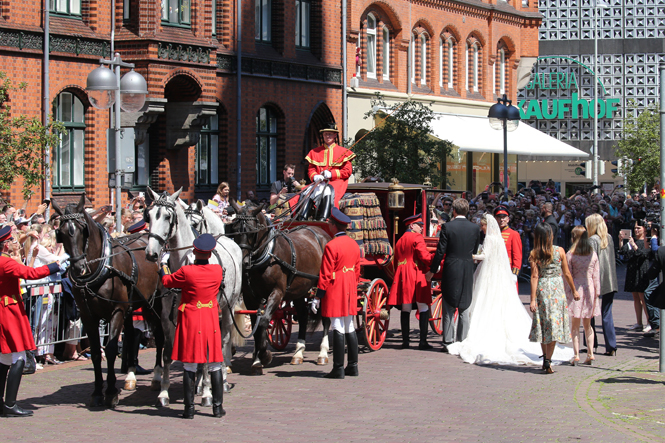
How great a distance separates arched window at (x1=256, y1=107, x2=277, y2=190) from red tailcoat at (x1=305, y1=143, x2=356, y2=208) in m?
14.9

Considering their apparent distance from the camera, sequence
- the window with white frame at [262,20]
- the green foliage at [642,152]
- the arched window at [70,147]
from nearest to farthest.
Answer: the arched window at [70,147] → the window with white frame at [262,20] → the green foliage at [642,152]

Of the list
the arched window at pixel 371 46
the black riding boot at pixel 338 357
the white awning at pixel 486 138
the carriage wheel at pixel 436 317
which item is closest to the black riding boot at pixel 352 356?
the black riding boot at pixel 338 357

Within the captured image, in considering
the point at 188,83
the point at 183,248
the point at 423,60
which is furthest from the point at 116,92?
the point at 423,60

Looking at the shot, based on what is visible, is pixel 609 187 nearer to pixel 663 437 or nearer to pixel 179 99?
pixel 179 99

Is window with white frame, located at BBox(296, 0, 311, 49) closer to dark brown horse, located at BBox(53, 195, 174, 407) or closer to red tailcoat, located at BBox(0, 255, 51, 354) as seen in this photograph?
dark brown horse, located at BBox(53, 195, 174, 407)

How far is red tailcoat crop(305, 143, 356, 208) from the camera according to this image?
13273 millimetres

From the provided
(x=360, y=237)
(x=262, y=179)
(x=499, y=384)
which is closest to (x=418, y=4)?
(x=262, y=179)

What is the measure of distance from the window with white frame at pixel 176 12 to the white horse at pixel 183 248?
14528 mm

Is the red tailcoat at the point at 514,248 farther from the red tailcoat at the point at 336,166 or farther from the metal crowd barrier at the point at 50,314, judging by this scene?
the metal crowd barrier at the point at 50,314

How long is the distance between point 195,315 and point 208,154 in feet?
59.2

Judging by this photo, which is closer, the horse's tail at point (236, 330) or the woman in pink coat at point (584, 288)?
the horse's tail at point (236, 330)

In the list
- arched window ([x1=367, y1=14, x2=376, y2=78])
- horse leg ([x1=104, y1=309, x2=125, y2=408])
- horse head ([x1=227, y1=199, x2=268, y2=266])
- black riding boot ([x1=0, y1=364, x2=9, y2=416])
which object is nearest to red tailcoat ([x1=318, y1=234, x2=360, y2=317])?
horse head ([x1=227, y1=199, x2=268, y2=266])

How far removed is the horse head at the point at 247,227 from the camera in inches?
437

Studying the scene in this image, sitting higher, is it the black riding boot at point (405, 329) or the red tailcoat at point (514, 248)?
the red tailcoat at point (514, 248)
